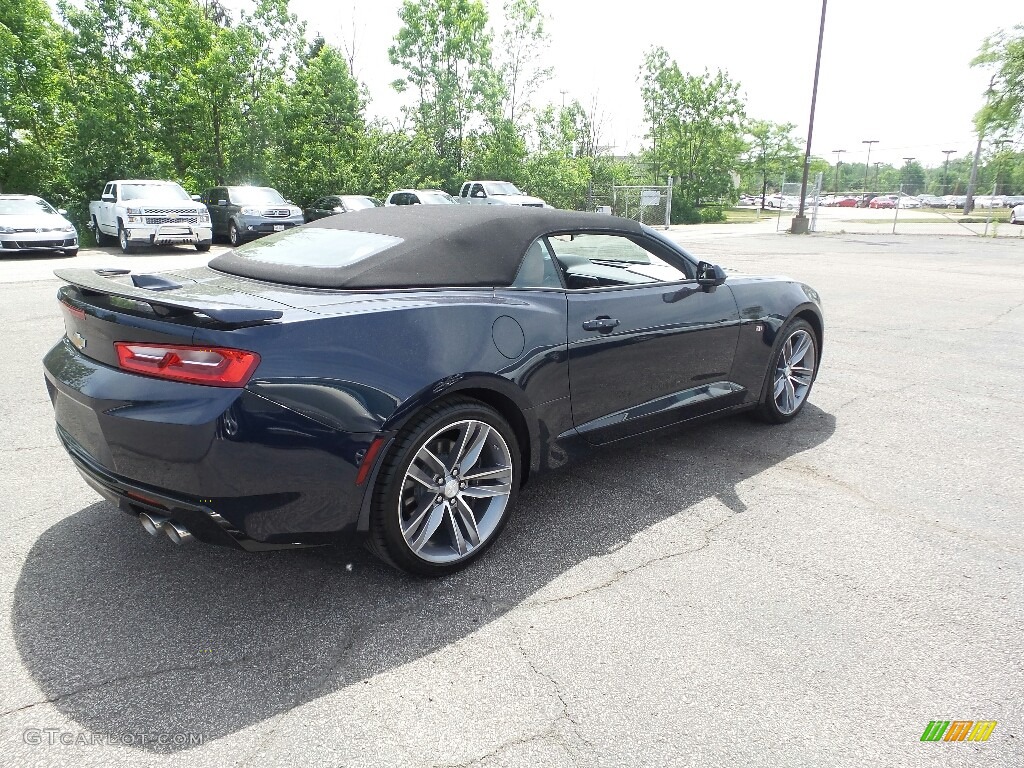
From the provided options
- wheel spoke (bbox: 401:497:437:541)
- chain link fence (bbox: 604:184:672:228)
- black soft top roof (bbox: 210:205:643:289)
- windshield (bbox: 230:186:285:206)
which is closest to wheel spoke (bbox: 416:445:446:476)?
wheel spoke (bbox: 401:497:437:541)

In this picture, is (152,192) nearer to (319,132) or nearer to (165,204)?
(165,204)

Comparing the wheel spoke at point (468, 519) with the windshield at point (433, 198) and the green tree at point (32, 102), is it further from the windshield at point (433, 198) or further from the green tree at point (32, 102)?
the green tree at point (32, 102)

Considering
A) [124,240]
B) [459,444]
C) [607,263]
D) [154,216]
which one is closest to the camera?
[459,444]

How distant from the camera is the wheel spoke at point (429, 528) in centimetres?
288

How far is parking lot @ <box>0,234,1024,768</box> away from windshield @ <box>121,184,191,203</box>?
15200 millimetres

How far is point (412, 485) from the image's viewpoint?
2896 mm

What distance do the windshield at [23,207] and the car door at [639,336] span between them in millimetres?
16743

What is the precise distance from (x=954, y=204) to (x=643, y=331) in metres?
74.4

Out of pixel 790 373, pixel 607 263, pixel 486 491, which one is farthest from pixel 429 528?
pixel 790 373

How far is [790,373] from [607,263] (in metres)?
1.61

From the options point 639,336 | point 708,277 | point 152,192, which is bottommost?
point 639,336

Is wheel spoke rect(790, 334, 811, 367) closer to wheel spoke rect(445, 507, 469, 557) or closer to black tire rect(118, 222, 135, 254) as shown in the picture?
wheel spoke rect(445, 507, 469, 557)

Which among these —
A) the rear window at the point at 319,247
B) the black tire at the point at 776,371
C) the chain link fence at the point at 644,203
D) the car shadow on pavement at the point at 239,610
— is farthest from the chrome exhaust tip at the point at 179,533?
the chain link fence at the point at 644,203

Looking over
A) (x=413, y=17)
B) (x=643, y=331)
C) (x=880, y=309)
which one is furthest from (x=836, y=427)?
(x=413, y=17)
